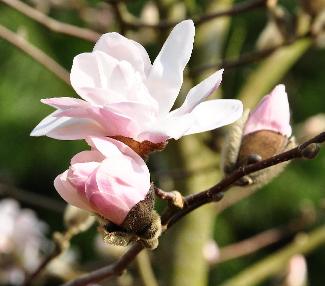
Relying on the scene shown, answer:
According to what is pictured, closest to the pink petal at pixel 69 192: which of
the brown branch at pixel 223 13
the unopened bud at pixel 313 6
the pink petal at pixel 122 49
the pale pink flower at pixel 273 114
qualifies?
the pink petal at pixel 122 49

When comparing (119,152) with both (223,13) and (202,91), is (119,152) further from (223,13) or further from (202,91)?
(223,13)

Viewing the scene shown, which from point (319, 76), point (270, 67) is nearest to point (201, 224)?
point (270, 67)

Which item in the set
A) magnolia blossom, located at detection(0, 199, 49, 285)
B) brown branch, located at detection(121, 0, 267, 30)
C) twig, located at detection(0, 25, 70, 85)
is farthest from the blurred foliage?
brown branch, located at detection(121, 0, 267, 30)

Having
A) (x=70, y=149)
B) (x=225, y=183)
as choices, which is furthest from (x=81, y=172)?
(x=70, y=149)

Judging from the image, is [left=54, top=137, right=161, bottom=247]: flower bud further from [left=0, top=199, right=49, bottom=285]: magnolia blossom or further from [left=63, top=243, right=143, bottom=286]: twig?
[left=0, top=199, right=49, bottom=285]: magnolia blossom

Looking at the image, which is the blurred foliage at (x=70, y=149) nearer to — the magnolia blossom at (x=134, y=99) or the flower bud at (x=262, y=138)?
the flower bud at (x=262, y=138)

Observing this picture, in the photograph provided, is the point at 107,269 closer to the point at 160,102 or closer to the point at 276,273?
the point at 160,102
